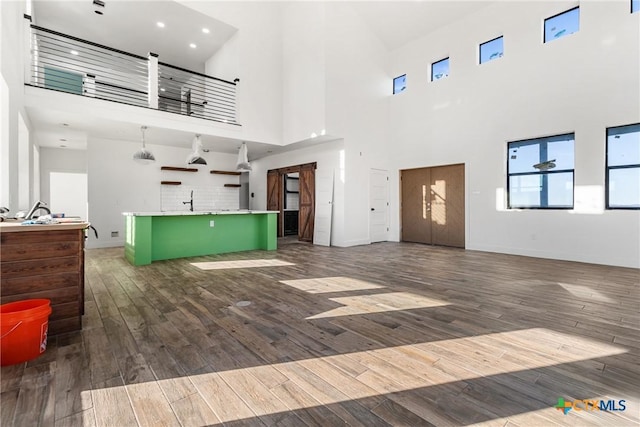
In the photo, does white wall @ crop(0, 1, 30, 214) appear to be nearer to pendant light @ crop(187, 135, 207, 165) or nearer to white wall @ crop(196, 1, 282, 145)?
pendant light @ crop(187, 135, 207, 165)

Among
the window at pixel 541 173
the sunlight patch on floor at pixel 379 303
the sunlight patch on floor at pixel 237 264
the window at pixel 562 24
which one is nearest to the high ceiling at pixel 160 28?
the window at pixel 562 24

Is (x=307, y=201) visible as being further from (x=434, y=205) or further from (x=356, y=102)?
(x=434, y=205)

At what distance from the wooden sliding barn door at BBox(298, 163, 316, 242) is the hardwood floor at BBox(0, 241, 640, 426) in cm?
448

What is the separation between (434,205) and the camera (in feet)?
25.5

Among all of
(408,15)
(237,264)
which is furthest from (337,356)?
(408,15)

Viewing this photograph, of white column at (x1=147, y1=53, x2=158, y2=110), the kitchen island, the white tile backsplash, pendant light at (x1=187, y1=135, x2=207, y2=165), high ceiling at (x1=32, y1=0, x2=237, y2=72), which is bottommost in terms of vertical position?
the kitchen island

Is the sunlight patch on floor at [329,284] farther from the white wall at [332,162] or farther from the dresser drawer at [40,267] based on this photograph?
the white wall at [332,162]

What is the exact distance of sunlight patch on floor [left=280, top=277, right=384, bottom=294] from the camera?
11.9 ft

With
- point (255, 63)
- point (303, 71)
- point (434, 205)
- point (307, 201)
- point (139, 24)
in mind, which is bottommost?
point (434, 205)

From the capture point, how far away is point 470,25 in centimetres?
696

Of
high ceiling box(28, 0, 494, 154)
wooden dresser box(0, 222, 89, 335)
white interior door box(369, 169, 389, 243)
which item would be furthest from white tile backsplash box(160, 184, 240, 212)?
wooden dresser box(0, 222, 89, 335)

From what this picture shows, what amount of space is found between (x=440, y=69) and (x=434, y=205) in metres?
3.63

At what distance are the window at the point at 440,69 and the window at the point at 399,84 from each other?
82cm

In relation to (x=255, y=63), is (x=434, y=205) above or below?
below
